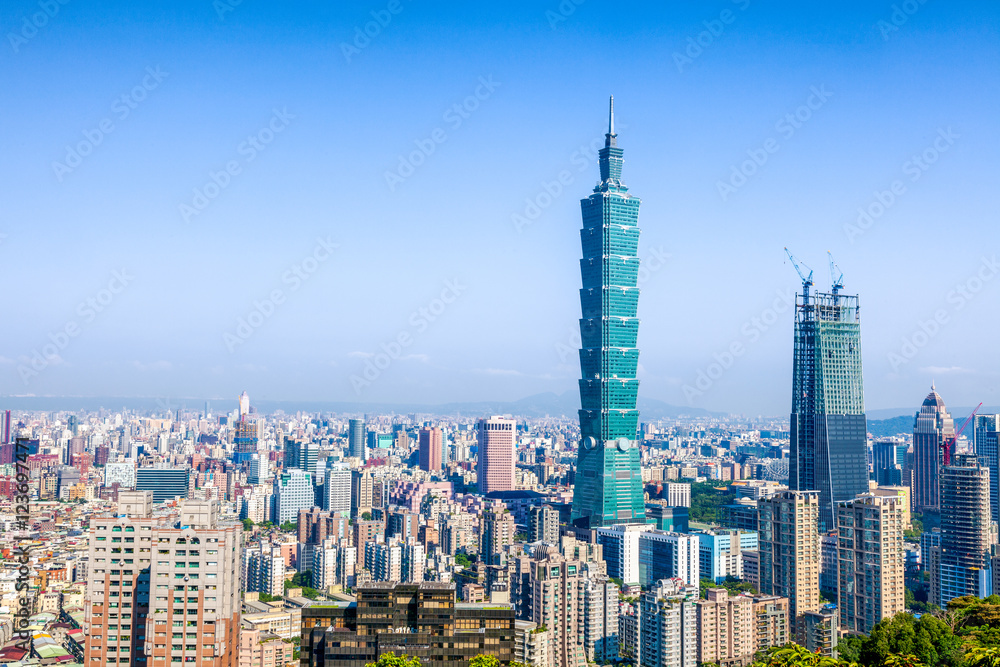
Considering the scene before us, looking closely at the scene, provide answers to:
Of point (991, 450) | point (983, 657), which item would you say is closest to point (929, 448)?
point (991, 450)

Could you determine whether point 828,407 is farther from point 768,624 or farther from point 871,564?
point 768,624

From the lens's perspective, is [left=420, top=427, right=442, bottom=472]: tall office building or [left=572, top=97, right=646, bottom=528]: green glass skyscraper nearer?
[left=572, top=97, right=646, bottom=528]: green glass skyscraper

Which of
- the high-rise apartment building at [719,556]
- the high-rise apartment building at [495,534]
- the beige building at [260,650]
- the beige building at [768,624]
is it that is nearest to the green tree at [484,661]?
the beige building at [260,650]

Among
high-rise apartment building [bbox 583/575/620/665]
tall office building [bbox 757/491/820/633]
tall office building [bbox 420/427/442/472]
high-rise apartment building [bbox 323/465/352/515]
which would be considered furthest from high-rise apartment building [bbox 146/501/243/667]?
tall office building [bbox 420/427/442/472]

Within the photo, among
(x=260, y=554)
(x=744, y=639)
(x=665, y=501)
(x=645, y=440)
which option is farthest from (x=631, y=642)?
(x=645, y=440)

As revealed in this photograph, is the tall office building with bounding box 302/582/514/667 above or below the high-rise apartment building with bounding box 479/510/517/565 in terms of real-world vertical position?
above

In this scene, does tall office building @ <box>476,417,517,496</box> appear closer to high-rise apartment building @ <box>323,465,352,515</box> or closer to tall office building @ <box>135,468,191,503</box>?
high-rise apartment building @ <box>323,465,352,515</box>

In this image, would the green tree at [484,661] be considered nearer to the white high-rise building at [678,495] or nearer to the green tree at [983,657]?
the green tree at [983,657]
